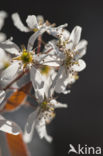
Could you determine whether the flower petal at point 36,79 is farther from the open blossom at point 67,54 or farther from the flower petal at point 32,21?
the flower petal at point 32,21

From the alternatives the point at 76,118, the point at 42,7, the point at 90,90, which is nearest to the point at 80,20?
the point at 42,7

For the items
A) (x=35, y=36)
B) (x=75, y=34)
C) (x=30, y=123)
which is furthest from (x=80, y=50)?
(x=30, y=123)

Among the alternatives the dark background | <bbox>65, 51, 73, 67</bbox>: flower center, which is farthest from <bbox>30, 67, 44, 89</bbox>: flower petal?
the dark background

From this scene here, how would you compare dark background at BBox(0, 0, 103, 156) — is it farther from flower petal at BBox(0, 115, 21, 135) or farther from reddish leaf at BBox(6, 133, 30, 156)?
flower petal at BBox(0, 115, 21, 135)

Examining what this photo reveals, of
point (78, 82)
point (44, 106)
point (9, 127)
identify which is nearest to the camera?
point (9, 127)

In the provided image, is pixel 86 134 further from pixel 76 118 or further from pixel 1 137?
pixel 1 137

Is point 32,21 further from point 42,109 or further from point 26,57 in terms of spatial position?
point 42,109

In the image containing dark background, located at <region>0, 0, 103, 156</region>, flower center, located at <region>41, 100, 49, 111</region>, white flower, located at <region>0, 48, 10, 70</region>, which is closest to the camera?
white flower, located at <region>0, 48, 10, 70</region>

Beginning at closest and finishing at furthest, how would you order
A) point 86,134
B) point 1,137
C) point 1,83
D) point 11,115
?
1. point 1,83
2. point 1,137
3. point 11,115
4. point 86,134
